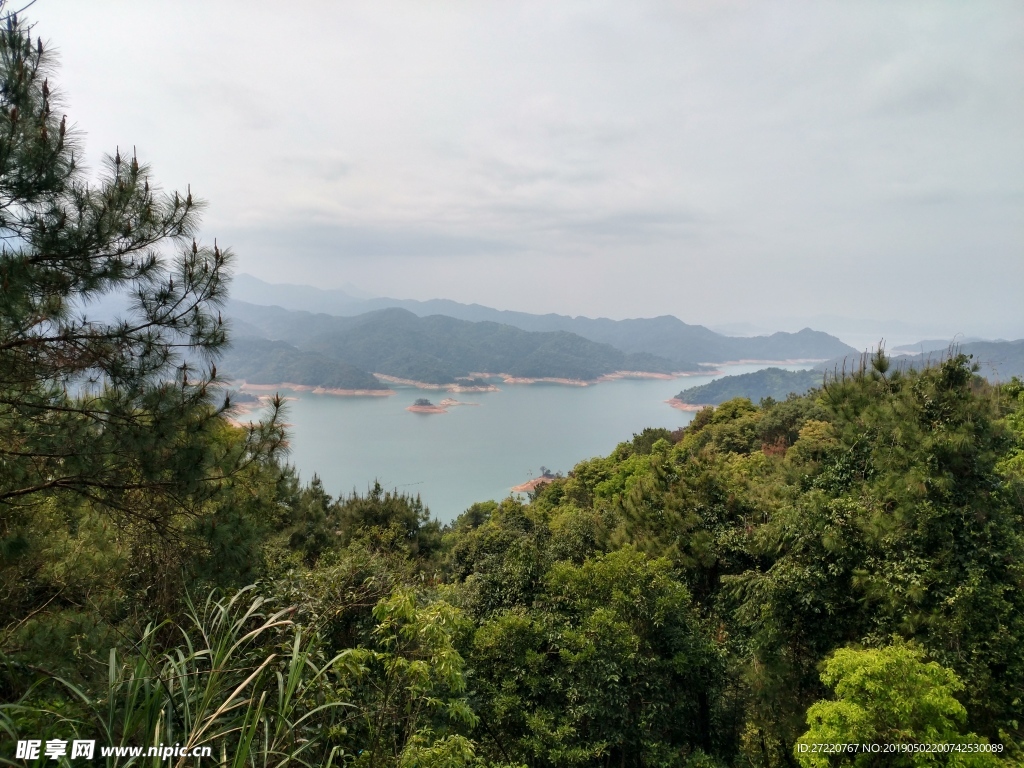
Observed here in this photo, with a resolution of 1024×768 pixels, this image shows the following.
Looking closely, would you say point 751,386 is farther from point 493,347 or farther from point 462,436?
point 493,347

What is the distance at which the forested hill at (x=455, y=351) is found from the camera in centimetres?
10056

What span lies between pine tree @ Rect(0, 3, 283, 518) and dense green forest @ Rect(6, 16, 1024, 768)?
0.5 inches

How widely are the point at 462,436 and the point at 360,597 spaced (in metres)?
57.3

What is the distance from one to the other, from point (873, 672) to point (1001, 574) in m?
2.02

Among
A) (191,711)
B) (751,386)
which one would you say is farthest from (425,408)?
(191,711)

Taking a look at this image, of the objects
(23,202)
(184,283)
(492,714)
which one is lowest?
(492,714)

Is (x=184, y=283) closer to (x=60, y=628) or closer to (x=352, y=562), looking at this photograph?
(x=60, y=628)

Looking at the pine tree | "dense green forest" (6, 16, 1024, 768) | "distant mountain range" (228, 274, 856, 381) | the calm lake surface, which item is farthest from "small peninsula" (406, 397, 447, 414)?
the pine tree

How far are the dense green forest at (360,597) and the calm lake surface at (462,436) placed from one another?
26924 mm

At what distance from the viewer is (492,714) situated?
3.72 m

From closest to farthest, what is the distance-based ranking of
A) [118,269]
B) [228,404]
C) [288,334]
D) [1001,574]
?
[118,269] < [228,404] < [1001,574] < [288,334]

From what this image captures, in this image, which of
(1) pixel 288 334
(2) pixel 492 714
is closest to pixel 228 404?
(2) pixel 492 714

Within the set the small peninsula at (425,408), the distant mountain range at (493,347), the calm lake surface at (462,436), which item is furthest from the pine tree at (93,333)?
the distant mountain range at (493,347)

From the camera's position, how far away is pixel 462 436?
59.8 m
